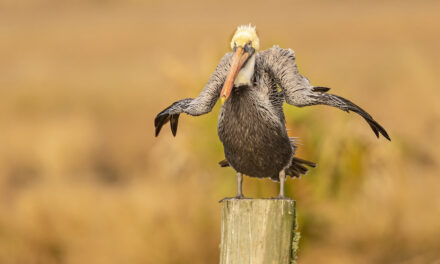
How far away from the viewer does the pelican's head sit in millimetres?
4277

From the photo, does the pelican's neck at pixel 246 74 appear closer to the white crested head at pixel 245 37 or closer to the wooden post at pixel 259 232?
the white crested head at pixel 245 37

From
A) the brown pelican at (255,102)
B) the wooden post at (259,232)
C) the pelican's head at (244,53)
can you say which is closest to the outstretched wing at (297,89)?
the brown pelican at (255,102)

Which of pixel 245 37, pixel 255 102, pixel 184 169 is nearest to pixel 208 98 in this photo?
pixel 255 102

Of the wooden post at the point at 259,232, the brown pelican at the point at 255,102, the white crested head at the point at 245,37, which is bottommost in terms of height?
the wooden post at the point at 259,232

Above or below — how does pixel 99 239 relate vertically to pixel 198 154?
Answer: below

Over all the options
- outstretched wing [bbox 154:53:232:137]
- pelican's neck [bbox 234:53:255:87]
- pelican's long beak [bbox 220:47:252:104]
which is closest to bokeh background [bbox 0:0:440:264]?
outstretched wing [bbox 154:53:232:137]

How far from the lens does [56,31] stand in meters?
26.6

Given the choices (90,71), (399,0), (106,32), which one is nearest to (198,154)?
(90,71)

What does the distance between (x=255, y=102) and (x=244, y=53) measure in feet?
0.95

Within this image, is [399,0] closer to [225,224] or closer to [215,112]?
[215,112]

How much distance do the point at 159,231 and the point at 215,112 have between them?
1.86 metres

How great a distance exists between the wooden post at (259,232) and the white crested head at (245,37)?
79cm

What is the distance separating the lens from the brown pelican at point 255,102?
438 centimetres

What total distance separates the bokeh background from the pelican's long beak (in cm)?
318
